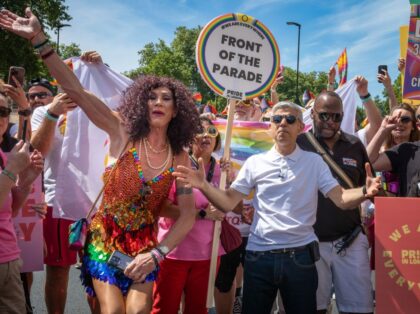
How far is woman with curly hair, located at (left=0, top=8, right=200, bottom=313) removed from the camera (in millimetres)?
2625

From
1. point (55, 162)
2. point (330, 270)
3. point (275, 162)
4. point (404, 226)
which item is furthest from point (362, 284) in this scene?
point (55, 162)

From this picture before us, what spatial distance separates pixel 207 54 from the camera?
3.45m

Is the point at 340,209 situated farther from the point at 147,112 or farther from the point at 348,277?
the point at 147,112

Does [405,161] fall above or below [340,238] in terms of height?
above

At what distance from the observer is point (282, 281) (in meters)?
2.99

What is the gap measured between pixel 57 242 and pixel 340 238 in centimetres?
253

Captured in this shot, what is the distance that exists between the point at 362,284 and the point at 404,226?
25.6 inches

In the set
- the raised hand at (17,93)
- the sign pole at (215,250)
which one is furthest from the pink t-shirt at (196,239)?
the raised hand at (17,93)

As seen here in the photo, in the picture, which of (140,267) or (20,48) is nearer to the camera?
(140,267)

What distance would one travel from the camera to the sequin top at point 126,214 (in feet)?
8.79

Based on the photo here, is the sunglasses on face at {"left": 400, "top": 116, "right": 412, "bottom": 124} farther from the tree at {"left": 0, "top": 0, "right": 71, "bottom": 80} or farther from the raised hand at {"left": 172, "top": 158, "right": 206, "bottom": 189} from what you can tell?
the tree at {"left": 0, "top": 0, "right": 71, "bottom": 80}

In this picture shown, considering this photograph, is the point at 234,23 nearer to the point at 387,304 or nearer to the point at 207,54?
the point at 207,54

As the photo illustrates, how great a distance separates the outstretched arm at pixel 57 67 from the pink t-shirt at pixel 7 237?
2.47ft

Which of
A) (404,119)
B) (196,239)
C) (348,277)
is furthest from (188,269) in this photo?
(404,119)
